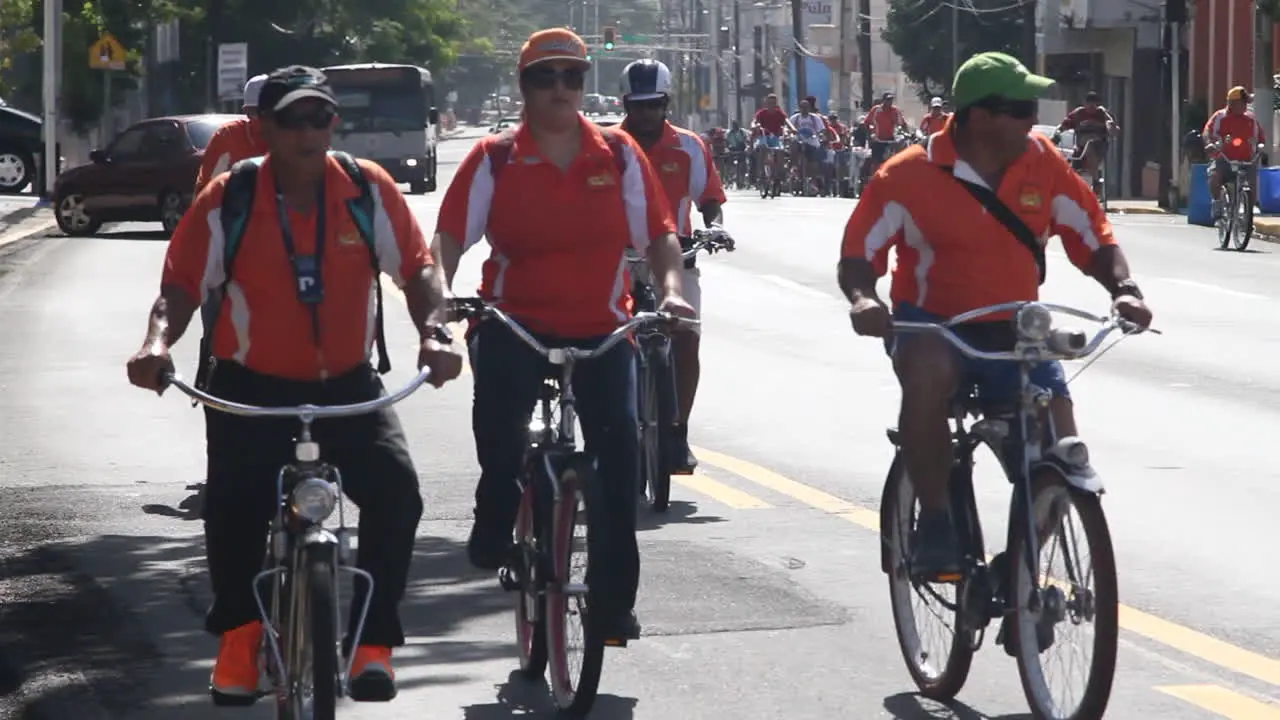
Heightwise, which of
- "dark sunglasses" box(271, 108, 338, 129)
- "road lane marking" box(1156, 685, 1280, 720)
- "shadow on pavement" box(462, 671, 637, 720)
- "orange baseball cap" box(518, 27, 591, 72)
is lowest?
"shadow on pavement" box(462, 671, 637, 720)

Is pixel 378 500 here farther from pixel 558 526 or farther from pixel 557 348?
pixel 557 348

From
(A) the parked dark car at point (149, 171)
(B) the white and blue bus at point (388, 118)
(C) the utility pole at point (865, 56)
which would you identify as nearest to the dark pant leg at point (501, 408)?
(A) the parked dark car at point (149, 171)

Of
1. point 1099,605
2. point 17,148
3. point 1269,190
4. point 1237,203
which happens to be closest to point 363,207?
point 1099,605

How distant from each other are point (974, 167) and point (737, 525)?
3.59 meters

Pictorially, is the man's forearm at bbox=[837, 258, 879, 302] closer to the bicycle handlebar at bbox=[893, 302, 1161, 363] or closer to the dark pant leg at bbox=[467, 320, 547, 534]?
the bicycle handlebar at bbox=[893, 302, 1161, 363]

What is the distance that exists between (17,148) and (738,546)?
3629 centimetres

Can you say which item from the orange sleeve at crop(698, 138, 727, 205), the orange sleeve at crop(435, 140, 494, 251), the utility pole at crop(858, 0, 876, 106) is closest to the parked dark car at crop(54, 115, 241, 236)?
the orange sleeve at crop(698, 138, 727, 205)

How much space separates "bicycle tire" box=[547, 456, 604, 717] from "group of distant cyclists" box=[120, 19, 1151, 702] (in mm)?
74

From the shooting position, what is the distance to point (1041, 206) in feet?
22.0

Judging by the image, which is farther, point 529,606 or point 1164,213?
point 1164,213

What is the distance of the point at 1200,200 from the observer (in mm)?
35094

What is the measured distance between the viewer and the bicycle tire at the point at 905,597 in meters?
6.79

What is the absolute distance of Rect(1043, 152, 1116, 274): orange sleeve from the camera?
22.2 feet

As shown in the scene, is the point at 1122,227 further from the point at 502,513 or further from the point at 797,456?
the point at 502,513
